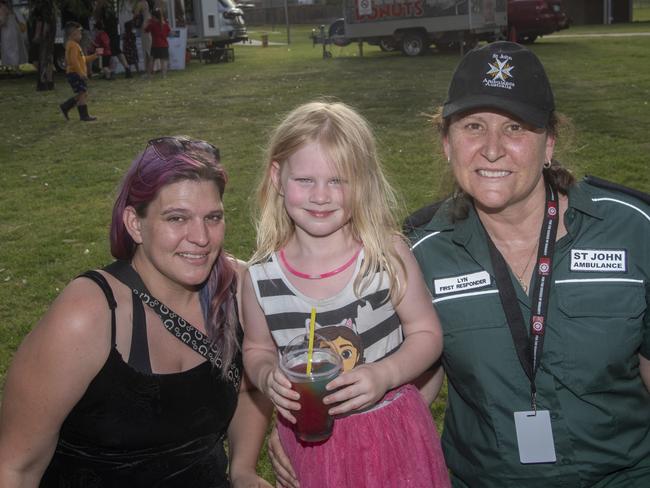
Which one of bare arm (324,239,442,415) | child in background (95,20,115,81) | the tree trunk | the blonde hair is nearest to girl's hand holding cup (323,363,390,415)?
bare arm (324,239,442,415)

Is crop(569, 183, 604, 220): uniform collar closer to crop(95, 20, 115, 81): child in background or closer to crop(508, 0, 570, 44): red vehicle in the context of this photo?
crop(95, 20, 115, 81): child in background

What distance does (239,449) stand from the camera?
9.78ft

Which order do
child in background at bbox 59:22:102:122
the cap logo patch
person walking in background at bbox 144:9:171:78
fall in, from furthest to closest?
person walking in background at bbox 144:9:171:78 → child in background at bbox 59:22:102:122 → the cap logo patch

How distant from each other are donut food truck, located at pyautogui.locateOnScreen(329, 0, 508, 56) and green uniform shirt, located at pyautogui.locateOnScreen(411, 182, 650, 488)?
2335cm

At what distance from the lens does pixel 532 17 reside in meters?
28.2

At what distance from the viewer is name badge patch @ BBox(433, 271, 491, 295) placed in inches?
103

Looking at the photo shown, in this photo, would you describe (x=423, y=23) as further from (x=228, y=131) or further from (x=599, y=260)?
(x=599, y=260)

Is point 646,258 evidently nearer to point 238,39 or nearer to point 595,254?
point 595,254

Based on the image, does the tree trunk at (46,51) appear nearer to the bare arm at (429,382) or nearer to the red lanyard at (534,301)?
the bare arm at (429,382)

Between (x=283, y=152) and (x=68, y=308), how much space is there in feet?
2.85

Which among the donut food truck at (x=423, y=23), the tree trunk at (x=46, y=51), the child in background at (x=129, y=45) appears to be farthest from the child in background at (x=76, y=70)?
the donut food truck at (x=423, y=23)

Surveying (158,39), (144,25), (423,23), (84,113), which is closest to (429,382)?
(84,113)

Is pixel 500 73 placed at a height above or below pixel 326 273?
above

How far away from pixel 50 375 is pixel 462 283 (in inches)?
53.5
